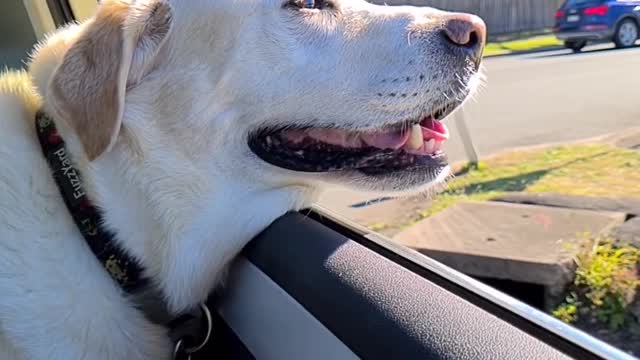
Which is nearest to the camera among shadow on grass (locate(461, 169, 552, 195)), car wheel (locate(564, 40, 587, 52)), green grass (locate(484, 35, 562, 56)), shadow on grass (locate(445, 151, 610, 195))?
shadow on grass (locate(445, 151, 610, 195))

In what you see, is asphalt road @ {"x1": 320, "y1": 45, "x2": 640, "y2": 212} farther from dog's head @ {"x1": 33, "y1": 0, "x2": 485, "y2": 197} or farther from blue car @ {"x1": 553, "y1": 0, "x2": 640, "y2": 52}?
dog's head @ {"x1": 33, "y1": 0, "x2": 485, "y2": 197}

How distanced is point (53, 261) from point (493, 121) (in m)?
4.30

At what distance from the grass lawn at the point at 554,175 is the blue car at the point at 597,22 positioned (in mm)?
429

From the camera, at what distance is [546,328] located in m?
1.03

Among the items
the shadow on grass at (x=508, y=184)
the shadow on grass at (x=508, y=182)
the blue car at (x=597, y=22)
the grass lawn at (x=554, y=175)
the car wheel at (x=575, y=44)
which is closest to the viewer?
the grass lawn at (x=554, y=175)

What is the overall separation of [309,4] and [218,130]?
1.36 feet

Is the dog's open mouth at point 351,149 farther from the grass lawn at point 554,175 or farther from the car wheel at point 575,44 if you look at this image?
the car wheel at point 575,44

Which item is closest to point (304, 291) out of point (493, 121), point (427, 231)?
point (427, 231)

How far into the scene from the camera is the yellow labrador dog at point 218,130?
67.4 inches

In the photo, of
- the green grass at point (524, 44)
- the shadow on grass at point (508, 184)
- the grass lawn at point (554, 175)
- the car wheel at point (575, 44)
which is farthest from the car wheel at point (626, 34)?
the green grass at point (524, 44)

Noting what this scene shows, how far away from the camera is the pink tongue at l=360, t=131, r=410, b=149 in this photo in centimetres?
181

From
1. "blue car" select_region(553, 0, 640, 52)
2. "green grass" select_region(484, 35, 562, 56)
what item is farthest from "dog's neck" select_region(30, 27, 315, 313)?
"green grass" select_region(484, 35, 562, 56)

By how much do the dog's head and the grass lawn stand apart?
654 millimetres

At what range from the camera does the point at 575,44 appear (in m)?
3.99
